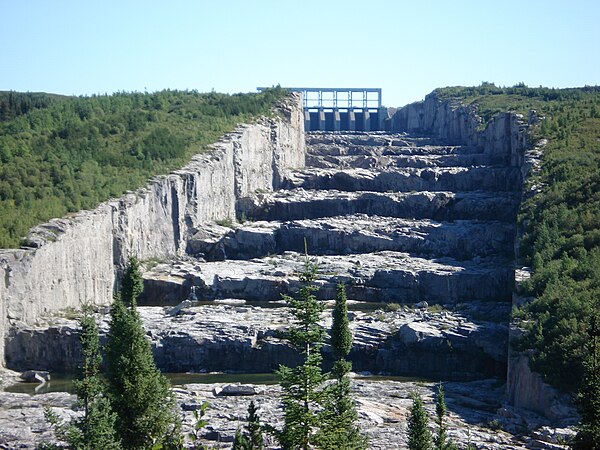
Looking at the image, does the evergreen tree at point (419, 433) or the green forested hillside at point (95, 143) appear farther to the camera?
the green forested hillside at point (95, 143)

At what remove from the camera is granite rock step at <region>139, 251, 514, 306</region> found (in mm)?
57562

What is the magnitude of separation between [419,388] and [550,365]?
308 inches

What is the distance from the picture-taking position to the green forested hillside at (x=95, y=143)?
54.2 meters

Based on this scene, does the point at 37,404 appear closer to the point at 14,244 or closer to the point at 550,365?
the point at 14,244

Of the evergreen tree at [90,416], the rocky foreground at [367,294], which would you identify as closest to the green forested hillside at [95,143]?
the rocky foreground at [367,294]

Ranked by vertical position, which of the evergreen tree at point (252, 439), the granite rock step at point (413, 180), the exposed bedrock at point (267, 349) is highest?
the granite rock step at point (413, 180)

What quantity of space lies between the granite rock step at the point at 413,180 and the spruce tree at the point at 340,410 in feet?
167

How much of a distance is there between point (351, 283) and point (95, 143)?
69.5 ft

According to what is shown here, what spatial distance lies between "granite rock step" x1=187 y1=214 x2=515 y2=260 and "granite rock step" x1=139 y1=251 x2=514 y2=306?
6784 mm

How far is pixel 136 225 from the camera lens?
59.4m

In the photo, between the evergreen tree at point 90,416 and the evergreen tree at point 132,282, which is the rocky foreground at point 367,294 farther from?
the evergreen tree at point 132,282

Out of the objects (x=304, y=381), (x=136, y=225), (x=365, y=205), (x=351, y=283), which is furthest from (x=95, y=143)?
(x=304, y=381)

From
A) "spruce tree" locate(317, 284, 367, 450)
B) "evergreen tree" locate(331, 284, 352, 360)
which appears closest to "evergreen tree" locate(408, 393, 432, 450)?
"spruce tree" locate(317, 284, 367, 450)

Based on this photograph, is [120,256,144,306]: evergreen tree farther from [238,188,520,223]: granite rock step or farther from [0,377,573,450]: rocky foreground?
[238,188,520,223]: granite rock step
